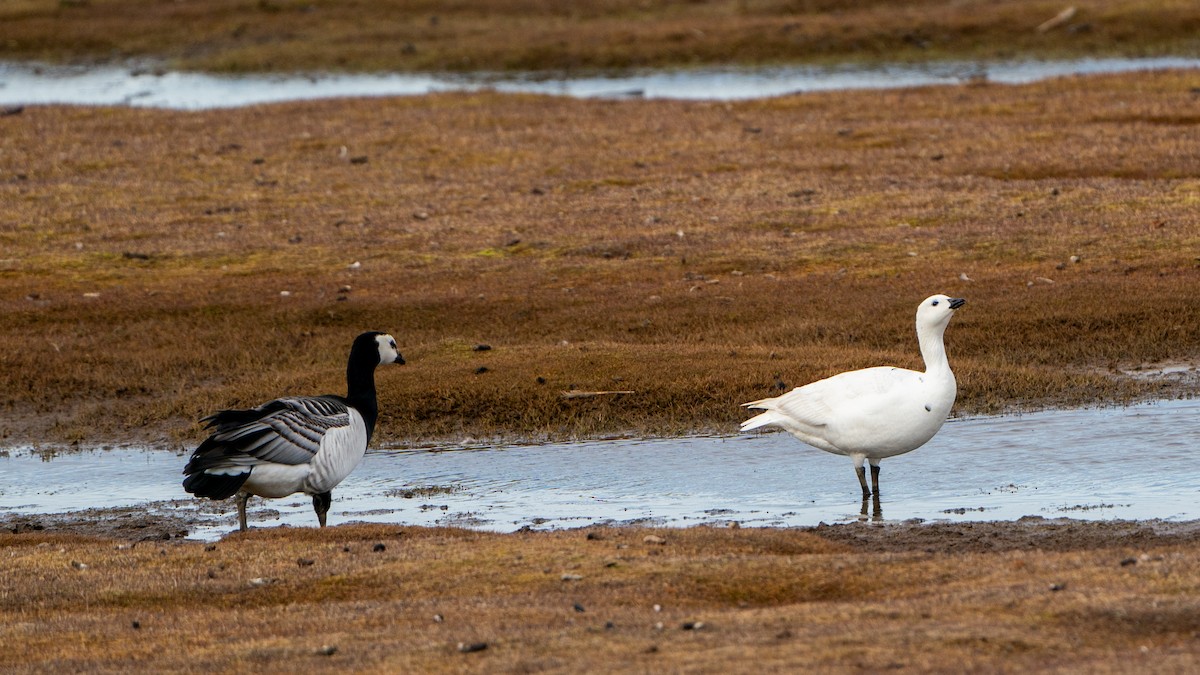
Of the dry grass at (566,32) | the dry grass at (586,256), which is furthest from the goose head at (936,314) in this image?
the dry grass at (566,32)

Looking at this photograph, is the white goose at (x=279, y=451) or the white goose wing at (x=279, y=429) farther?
the white goose wing at (x=279, y=429)

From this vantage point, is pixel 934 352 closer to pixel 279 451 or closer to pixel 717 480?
pixel 717 480

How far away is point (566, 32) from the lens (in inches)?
2250

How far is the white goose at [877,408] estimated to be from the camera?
1352 centimetres

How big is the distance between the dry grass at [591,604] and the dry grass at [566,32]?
4330 centimetres

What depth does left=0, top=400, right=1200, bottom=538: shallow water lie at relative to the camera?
13.5 m

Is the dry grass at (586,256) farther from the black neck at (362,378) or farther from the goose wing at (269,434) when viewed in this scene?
the goose wing at (269,434)

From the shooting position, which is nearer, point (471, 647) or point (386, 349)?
point (471, 647)

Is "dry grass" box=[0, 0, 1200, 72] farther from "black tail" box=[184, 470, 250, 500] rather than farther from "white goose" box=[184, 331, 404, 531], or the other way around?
"black tail" box=[184, 470, 250, 500]

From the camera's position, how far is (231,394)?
1820 centimetres

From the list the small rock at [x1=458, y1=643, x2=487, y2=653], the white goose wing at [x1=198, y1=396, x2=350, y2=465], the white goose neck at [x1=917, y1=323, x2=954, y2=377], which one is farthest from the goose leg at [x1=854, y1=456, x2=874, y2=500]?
the small rock at [x1=458, y1=643, x2=487, y2=653]

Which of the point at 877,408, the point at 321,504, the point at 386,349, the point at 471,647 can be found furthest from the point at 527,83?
the point at 471,647

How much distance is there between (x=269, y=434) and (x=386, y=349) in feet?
8.04

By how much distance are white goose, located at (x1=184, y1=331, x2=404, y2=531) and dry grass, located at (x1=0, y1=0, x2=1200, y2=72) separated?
40960mm
